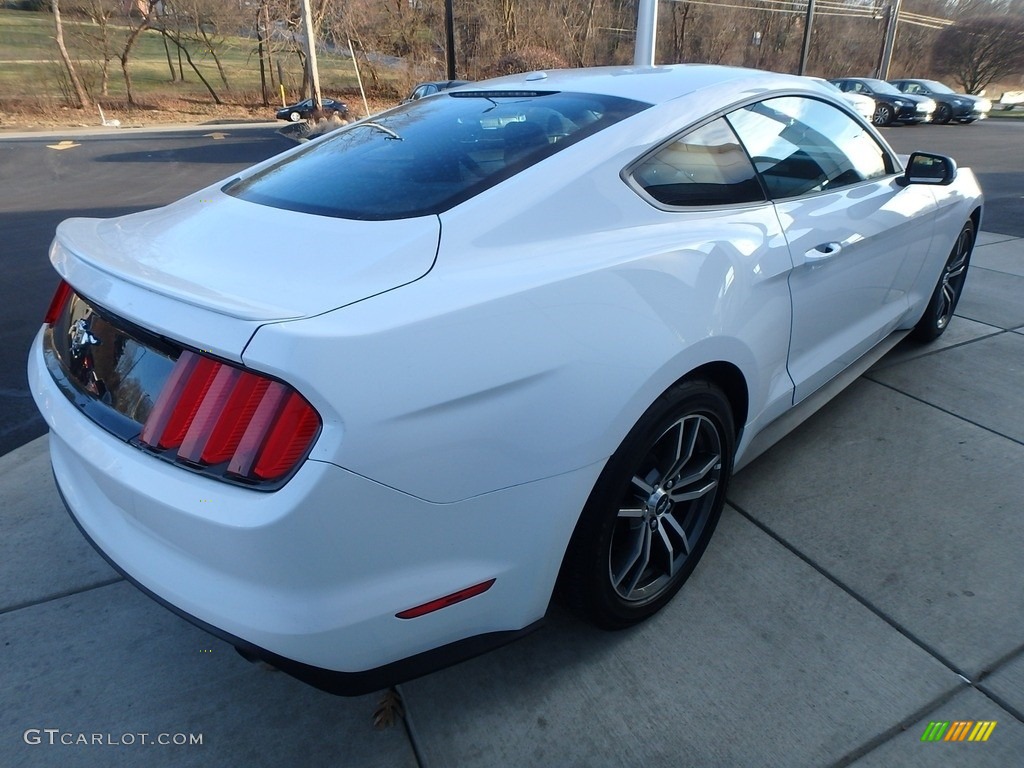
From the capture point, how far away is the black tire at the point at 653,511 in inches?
77.6

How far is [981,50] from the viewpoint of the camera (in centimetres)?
3656

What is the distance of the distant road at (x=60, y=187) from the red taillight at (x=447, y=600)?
2.90 metres

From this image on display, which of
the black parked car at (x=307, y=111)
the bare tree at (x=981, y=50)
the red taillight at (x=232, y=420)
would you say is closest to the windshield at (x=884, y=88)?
the bare tree at (x=981, y=50)

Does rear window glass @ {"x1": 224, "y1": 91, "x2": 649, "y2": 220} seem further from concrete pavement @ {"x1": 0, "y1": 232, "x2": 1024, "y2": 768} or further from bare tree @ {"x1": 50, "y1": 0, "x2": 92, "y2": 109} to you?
bare tree @ {"x1": 50, "y1": 0, "x2": 92, "y2": 109}

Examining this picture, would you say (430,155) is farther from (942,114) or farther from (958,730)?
(942,114)

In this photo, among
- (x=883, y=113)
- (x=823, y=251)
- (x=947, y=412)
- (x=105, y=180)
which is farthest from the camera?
(x=883, y=113)

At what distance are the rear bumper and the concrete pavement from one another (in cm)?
40

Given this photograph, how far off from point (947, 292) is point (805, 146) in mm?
2142

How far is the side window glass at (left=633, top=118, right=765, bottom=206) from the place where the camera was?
2215mm

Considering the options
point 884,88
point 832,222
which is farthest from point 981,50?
point 832,222

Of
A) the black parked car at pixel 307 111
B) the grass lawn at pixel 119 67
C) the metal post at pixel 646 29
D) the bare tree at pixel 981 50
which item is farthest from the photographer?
the bare tree at pixel 981 50

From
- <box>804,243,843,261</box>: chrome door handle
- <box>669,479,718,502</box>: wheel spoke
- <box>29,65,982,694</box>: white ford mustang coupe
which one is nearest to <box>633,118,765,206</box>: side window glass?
<box>29,65,982,694</box>: white ford mustang coupe

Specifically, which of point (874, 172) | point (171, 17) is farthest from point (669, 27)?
point (874, 172)

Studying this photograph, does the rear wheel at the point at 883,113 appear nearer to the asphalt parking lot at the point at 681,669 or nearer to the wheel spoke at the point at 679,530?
the asphalt parking lot at the point at 681,669
